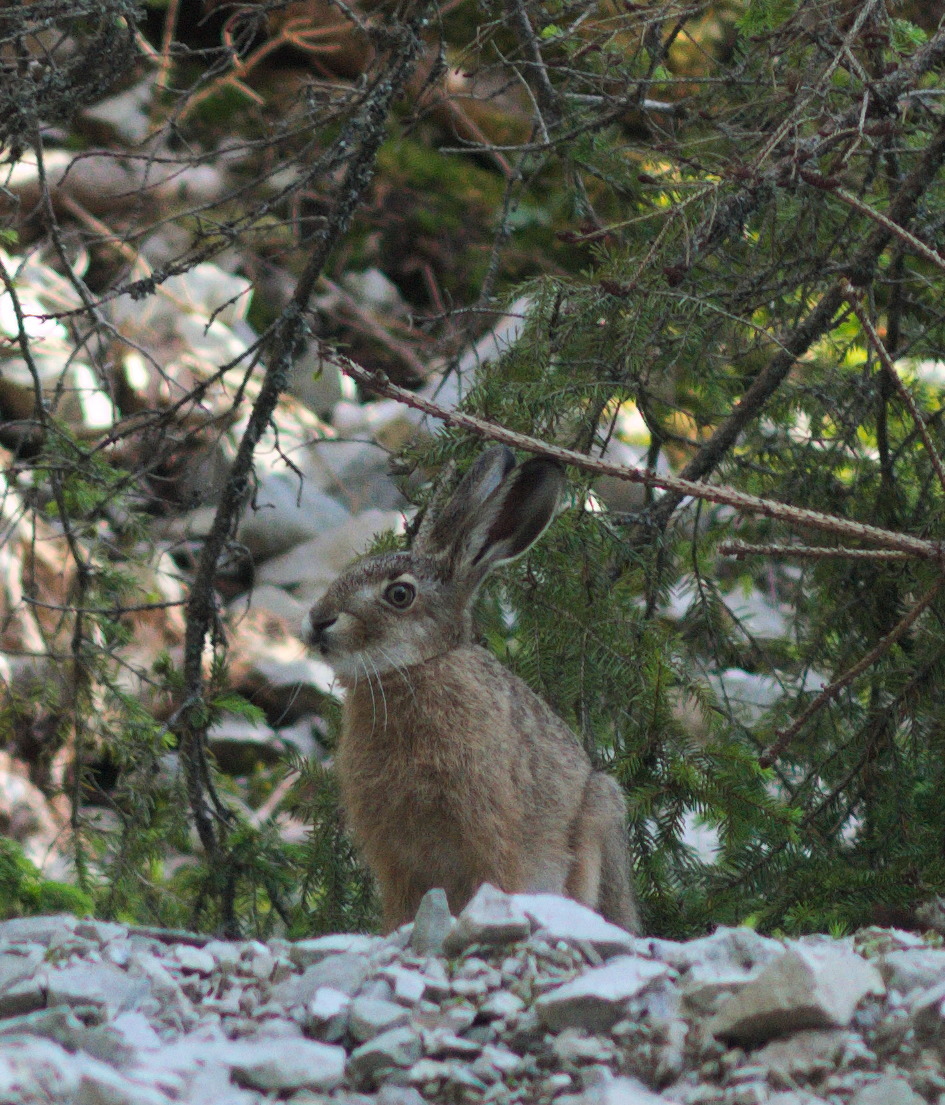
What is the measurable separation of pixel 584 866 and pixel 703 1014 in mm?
1806

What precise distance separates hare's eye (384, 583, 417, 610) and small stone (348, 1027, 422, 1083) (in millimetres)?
2220

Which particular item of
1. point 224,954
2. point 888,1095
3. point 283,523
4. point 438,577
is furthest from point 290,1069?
point 283,523

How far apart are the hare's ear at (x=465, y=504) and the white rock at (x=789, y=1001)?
7.59ft

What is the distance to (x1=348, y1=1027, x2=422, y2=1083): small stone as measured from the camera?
2.80 m

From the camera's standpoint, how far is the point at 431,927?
11.3 feet

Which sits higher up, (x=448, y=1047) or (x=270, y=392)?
(x=270, y=392)

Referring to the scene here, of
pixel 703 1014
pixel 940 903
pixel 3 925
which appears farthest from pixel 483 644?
pixel 703 1014

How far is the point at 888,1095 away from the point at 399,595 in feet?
8.88

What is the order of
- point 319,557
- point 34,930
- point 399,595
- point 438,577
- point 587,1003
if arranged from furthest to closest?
1. point 319,557
2. point 438,577
3. point 399,595
4. point 34,930
5. point 587,1003

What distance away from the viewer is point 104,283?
11.5 m

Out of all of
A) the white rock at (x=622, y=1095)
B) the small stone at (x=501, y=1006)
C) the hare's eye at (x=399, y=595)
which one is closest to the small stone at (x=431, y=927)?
the small stone at (x=501, y=1006)

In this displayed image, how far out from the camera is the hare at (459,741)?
453 centimetres

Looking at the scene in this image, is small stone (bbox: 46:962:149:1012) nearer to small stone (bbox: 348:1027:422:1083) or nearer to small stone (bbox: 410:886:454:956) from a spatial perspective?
small stone (bbox: 348:1027:422:1083)

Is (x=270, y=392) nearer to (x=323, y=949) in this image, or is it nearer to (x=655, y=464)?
→ (x=655, y=464)
